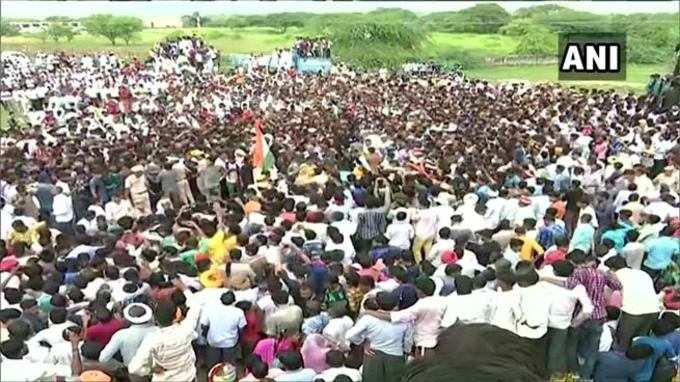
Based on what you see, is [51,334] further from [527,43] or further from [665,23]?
[665,23]

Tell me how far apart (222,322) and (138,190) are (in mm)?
3217

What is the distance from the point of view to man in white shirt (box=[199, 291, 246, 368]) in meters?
4.81

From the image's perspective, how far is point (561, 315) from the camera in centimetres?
474

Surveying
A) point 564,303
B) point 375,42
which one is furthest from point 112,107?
point 564,303

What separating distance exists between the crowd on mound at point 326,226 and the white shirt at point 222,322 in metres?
0.01

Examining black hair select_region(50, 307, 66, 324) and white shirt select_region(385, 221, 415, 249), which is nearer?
black hair select_region(50, 307, 66, 324)

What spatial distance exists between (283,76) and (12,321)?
4.53 m

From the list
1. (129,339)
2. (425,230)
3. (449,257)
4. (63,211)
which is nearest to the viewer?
(129,339)

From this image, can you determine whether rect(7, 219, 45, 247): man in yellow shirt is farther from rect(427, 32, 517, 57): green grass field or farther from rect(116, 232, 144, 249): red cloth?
rect(427, 32, 517, 57): green grass field

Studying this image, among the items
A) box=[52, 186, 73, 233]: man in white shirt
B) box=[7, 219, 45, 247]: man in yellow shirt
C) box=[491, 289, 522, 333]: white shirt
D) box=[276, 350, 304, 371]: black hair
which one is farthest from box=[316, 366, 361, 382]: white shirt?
box=[52, 186, 73, 233]: man in white shirt

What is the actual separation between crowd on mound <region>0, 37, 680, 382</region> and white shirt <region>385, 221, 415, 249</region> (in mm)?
27

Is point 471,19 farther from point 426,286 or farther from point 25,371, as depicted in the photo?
point 25,371

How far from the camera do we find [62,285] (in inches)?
205

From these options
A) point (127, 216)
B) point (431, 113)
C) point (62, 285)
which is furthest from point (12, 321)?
point (431, 113)
